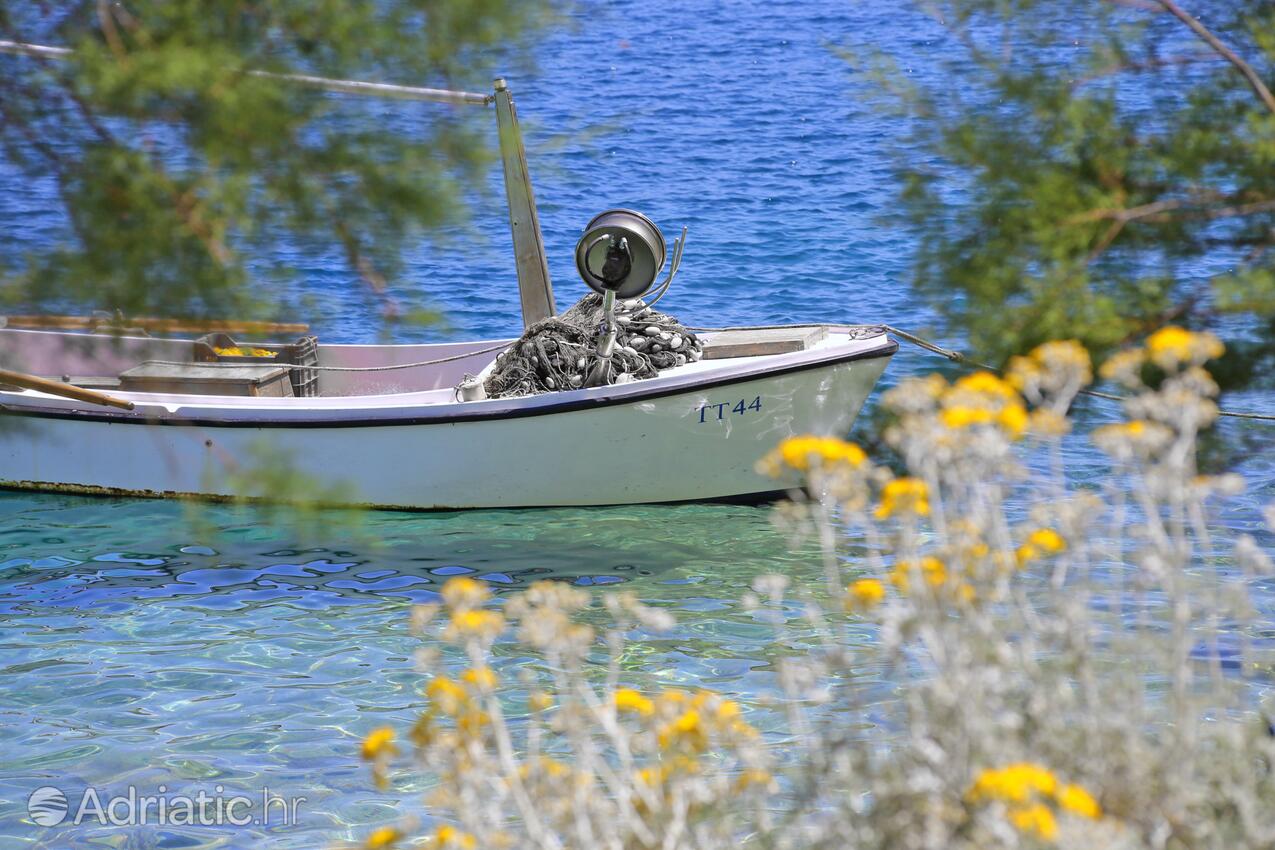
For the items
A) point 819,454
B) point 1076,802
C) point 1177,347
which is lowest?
point 1076,802

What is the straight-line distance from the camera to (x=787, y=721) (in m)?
5.63

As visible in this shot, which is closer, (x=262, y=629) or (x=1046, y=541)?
(x=1046, y=541)

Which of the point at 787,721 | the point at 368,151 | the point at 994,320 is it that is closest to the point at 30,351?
the point at 787,721

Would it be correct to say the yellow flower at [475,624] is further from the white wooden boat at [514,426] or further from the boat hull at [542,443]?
the boat hull at [542,443]

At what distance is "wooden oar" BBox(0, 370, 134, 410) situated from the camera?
3.85 m

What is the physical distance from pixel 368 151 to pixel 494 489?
19.6 ft

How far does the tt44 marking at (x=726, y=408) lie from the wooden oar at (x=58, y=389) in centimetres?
350

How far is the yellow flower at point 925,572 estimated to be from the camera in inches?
92.5

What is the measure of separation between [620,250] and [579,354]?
0.83m

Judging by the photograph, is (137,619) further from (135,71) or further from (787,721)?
(135,71)

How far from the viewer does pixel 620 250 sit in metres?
8.17

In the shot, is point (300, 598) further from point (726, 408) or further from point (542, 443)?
point (726, 408)

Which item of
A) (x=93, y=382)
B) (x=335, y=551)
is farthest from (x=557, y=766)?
(x=93, y=382)

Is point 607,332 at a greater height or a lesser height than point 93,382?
greater
